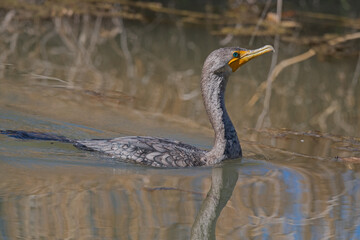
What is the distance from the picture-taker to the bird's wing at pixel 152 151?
7.13m

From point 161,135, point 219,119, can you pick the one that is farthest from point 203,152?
point 161,135

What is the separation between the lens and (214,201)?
6.36m

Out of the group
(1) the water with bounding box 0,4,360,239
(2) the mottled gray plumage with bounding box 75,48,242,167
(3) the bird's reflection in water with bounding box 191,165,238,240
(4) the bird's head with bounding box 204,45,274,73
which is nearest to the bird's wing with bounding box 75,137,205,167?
(2) the mottled gray plumage with bounding box 75,48,242,167

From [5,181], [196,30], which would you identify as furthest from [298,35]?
[5,181]

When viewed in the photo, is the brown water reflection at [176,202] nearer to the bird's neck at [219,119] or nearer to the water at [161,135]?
the water at [161,135]

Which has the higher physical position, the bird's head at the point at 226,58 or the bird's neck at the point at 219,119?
the bird's head at the point at 226,58

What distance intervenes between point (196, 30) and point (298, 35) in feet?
7.25

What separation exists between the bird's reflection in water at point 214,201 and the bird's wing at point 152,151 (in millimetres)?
293

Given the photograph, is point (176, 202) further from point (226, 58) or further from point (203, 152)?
point (226, 58)

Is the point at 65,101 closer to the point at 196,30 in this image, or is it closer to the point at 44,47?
the point at 44,47

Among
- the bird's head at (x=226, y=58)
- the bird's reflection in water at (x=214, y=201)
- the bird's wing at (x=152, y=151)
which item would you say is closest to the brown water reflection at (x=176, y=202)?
the bird's reflection in water at (x=214, y=201)

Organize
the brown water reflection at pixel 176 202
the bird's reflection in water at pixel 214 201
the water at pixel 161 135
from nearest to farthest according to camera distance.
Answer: the brown water reflection at pixel 176 202 < the bird's reflection in water at pixel 214 201 < the water at pixel 161 135

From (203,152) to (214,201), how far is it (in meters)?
1.18

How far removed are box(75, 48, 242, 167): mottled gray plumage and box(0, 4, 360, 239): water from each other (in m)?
0.12
